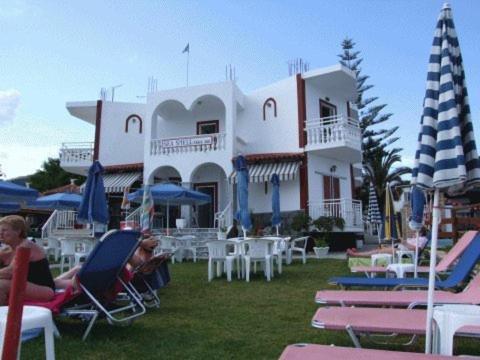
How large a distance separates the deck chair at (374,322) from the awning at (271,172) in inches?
581

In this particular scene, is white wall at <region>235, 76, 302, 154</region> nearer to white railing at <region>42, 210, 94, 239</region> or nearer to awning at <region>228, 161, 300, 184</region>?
awning at <region>228, 161, 300, 184</region>

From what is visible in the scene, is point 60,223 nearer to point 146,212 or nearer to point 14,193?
point 14,193

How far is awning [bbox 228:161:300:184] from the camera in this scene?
18703mm

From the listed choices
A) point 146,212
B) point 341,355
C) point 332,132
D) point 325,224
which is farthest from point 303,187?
point 341,355

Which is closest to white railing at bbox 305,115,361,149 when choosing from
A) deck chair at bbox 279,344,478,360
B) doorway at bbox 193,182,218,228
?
doorway at bbox 193,182,218,228

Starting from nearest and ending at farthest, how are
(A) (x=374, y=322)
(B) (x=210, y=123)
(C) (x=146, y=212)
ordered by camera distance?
1. (A) (x=374, y=322)
2. (C) (x=146, y=212)
3. (B) (x=210, y=123)

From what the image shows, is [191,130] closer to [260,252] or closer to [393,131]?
[260,252]

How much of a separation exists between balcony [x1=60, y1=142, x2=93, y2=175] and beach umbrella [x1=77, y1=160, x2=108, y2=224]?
1333cm

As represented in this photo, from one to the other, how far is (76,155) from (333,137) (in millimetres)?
13290

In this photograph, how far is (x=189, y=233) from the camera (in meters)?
17.7

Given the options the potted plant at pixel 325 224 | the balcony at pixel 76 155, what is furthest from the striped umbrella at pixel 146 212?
the balcony at pixel 76 155

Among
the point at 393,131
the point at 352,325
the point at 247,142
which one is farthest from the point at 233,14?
the point at 393,131

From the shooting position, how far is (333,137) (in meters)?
18.7

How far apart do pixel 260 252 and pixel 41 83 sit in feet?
27.7
